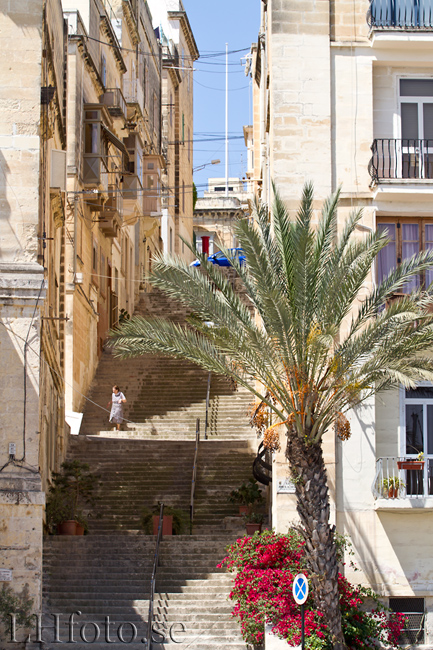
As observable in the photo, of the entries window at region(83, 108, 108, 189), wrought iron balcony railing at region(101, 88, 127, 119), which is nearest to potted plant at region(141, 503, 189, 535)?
window at region(83, 108, 108, 189)

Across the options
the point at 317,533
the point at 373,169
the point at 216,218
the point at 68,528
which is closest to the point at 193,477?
the point at 68,528

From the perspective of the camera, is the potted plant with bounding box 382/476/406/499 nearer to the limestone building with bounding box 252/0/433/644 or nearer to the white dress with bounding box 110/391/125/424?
the limestone building with bounding box 252/0/433/644

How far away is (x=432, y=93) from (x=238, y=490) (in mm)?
9061

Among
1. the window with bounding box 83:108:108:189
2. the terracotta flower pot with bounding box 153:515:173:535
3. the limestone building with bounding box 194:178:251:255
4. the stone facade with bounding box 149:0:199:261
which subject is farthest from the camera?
the limestone building with bounding box 194:178:251:255

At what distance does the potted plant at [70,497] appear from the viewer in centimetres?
2198

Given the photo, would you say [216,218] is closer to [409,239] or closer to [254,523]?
[409,239]

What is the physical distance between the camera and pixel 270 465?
72.9 ft

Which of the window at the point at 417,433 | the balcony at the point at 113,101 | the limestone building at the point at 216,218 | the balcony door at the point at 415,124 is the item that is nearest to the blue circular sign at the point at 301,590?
the window at the point at 417,433

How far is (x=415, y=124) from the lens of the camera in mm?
21000

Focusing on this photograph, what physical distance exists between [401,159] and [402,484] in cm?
607

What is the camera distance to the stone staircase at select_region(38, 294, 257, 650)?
60.2ft

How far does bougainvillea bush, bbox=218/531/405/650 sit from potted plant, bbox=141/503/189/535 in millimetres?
3176

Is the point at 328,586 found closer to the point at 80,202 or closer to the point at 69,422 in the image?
the point at 69,422

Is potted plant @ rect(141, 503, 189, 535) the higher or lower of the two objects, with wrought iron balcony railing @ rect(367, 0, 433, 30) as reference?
lower
